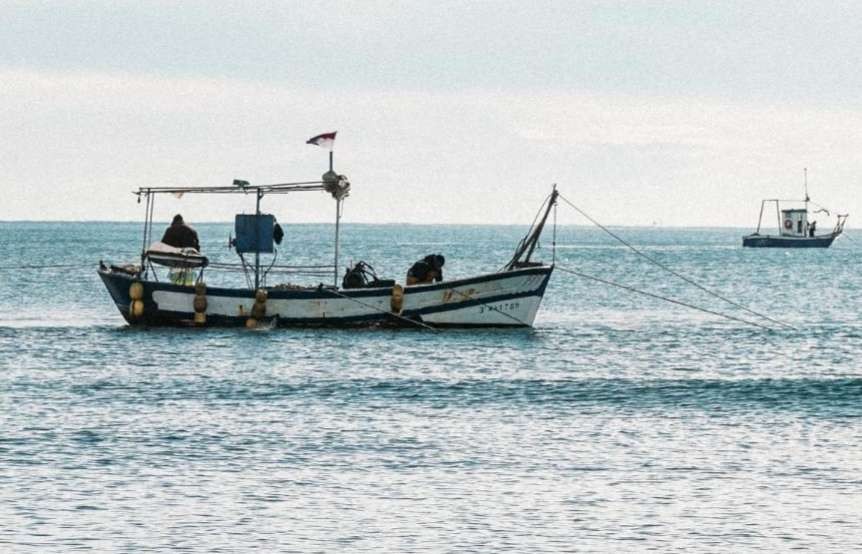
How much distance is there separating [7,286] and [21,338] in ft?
132

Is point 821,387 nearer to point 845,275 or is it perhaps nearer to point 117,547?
point 117,547

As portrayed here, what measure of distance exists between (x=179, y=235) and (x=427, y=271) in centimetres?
817

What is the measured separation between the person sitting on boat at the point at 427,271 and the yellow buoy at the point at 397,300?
109 centimetres

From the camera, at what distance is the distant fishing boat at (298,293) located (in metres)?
51.8

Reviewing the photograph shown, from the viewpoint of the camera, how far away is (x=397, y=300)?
52.1m

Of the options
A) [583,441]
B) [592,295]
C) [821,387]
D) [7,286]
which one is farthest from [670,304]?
[583,441]

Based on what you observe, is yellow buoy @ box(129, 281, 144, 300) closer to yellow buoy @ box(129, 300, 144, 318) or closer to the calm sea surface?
yellow buoy @ box(129, 300, 144, 318)

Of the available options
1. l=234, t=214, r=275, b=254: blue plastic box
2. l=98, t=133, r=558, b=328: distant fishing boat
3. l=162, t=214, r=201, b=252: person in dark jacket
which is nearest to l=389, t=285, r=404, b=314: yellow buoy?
l=98, t=133, r=558, b=328: distant fishing boat

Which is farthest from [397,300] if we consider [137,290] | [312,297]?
[137,290]

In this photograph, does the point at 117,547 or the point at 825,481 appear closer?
the point at 117,547

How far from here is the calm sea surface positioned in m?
21.1

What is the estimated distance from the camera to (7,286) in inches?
3610

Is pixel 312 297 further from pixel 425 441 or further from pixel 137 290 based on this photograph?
pixel 425 441

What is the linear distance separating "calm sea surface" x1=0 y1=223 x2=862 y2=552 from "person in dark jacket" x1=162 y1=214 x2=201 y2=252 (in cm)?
293
